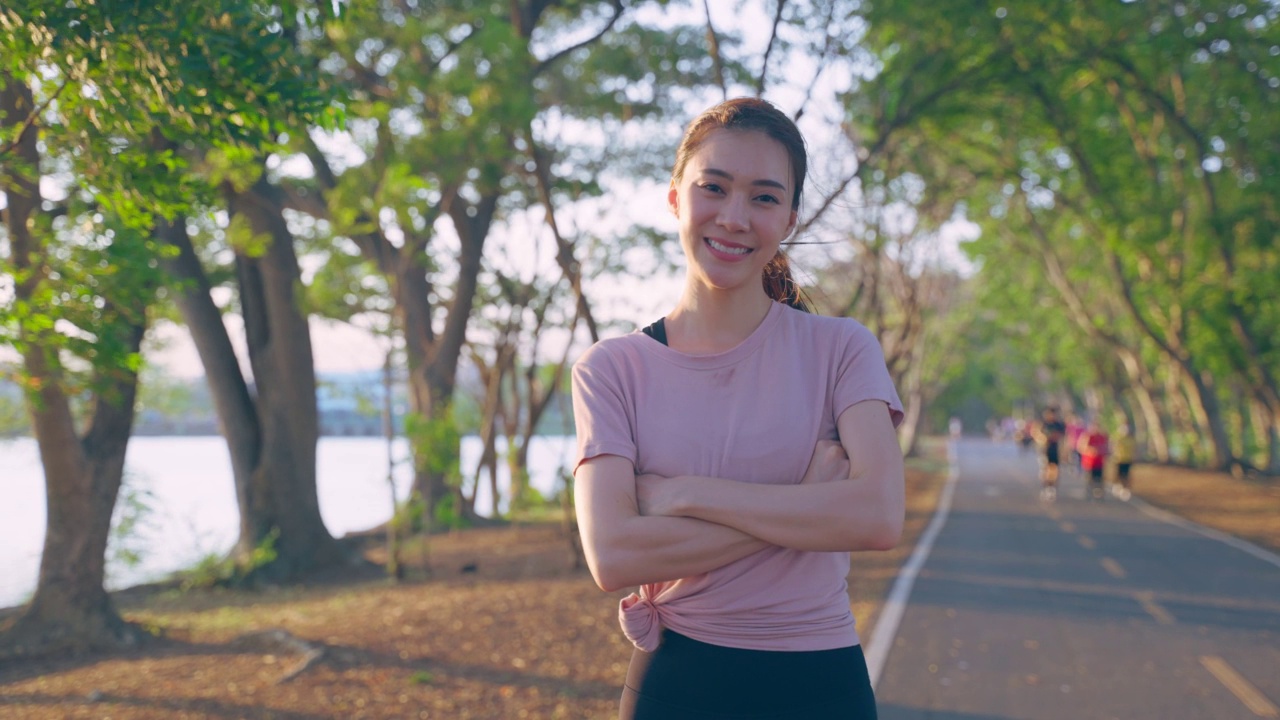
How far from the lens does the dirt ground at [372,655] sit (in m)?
6.90

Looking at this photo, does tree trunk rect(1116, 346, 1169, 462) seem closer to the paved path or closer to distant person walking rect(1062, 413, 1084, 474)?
distant person walking rect(1062, 413, 1084, 474)

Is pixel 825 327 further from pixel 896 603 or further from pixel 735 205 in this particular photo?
pixel 896 603

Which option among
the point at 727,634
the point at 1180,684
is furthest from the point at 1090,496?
the point at 727,634

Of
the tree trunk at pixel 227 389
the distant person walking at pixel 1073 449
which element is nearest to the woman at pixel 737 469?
the tree trunk at pixel 227 389

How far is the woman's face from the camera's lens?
2295 mm

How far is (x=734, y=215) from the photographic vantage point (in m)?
2.28

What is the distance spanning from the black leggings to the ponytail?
0.79 metres

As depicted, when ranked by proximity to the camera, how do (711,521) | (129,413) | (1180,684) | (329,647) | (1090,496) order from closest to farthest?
(711,521) < (1180,684) < (329,647) < (129,413) < (1090,496)

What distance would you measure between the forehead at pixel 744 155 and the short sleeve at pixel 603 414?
450 millimetres

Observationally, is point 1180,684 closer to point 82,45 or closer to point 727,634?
point 727,634

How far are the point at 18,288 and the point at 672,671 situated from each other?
585 centimetres

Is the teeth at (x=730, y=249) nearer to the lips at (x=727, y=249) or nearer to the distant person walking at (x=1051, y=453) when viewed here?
the lips at (x=727, y=249)

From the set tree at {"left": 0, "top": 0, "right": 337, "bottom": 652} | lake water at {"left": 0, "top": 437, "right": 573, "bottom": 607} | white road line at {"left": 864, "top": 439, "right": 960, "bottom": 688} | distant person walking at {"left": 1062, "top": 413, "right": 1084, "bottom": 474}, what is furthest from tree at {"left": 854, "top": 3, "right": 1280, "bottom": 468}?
tree at {"left": 0, "top": 0, "right": 337, "bottom": 652}

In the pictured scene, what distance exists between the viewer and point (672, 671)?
87.8 inches
